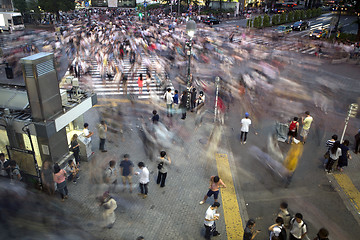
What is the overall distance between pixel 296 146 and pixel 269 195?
406 centimetres

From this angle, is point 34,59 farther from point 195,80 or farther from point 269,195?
point 195,80

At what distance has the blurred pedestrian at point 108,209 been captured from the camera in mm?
7566

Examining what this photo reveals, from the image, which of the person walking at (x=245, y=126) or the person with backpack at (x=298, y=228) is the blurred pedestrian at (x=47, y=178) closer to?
the person with backpack at (x=298, y=228)

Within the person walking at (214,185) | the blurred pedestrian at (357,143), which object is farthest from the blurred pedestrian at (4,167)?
the blurred pedestrian at (357,143)

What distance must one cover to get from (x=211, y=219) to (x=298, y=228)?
6.90 ft

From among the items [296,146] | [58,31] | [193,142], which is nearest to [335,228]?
[296,146]

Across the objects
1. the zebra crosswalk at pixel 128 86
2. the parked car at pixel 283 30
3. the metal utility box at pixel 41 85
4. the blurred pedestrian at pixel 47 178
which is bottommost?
the zebra crosswalk at pixel 128 86

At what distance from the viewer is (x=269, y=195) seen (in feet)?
31.8

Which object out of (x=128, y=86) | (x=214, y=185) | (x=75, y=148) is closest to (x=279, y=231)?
(x=214, y=185)

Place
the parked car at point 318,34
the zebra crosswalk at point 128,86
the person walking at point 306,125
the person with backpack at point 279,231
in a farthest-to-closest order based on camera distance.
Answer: the parked car at point 318,34 < the zebra crosswalk at point 128,86 < the person walking at point 306,125 < the person with backpack at point 279,231

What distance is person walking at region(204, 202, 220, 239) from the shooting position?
736 cm

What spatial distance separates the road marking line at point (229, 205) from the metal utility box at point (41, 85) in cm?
614

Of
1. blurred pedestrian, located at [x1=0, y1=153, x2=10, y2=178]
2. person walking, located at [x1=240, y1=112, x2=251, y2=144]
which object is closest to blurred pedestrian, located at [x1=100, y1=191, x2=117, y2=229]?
blurred pedestrian, located at [x1=0, y1=153, x2=10, y2=178]

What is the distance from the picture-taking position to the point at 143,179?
9.02 m
